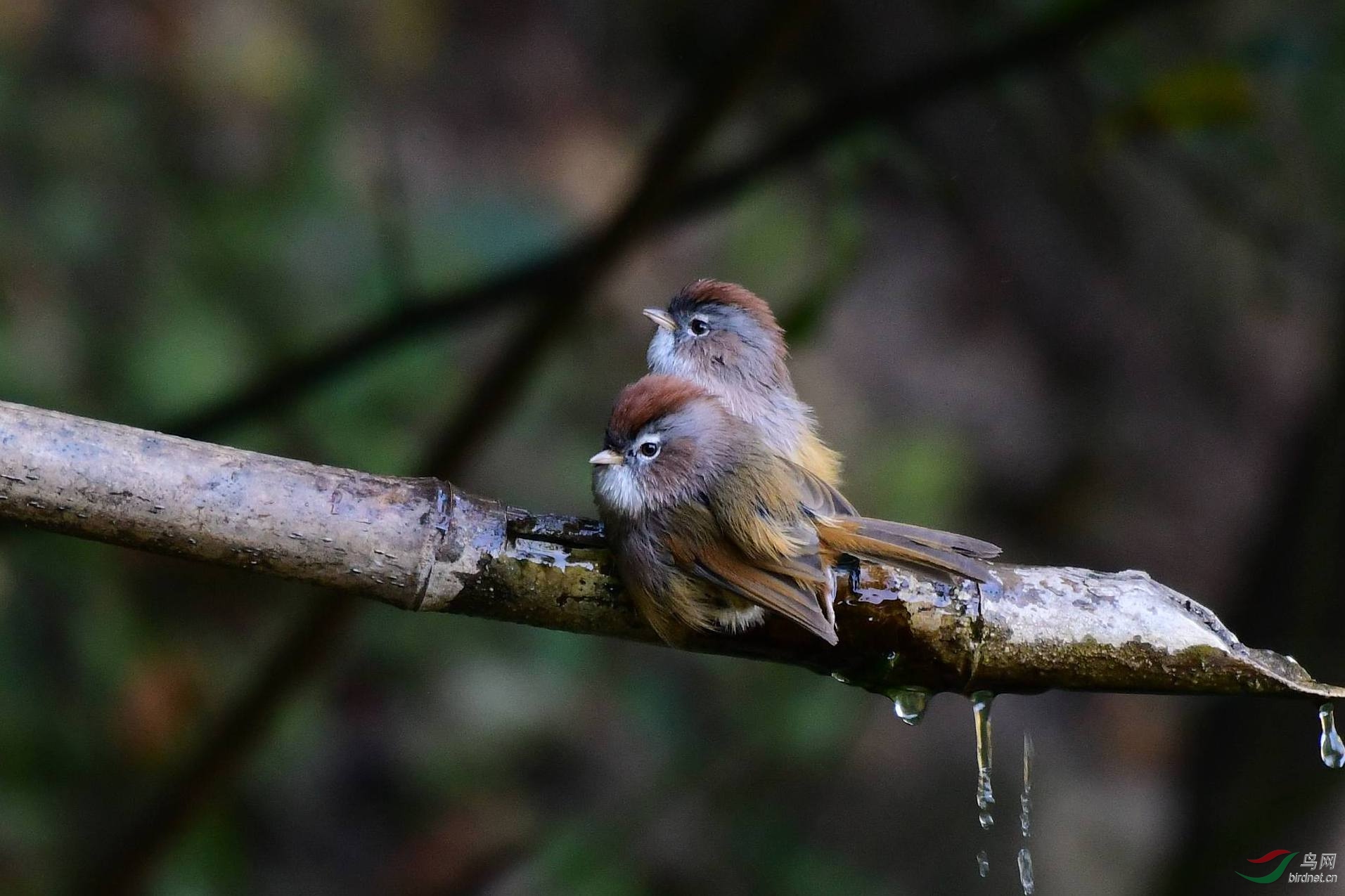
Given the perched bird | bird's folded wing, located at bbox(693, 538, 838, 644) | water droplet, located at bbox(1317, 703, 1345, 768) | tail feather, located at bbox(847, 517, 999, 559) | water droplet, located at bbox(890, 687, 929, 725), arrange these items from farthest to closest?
the perched bird < water droplet, located at bbox(1317, 703, 1345, 768) < water droplet, located at bbox(890, 687, 929, 725) < tail feather, located at bbox(847, 517, 999, 559) < bird's folded wing, located at bbox(693, 538, 838, 644)

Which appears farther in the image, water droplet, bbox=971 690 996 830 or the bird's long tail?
water droplet, bbox=971 690 996 830

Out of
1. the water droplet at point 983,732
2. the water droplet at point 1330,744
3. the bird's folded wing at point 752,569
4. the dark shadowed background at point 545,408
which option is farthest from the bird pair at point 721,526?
the dark shadowed background at point 545,408

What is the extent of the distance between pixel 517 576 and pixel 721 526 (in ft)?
1.47

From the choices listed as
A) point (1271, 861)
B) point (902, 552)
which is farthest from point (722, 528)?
point (1271, 861)

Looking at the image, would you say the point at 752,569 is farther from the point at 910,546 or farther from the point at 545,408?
the point at 545,408

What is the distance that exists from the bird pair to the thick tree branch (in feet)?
0.26

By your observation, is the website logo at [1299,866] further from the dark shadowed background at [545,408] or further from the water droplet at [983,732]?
the water droplet at [983,732]

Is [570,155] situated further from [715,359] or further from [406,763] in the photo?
[715,359]

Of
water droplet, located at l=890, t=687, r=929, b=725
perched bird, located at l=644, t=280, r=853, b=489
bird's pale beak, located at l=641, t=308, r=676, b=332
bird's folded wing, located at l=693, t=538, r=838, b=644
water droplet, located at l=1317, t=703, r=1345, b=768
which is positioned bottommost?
water droplet, located at l=1317, t=703, r=1345, b=768

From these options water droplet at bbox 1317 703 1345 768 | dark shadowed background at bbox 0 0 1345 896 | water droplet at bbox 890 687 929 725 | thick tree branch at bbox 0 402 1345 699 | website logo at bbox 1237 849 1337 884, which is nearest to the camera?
thick tree branch at bbox 0 402 1345 699

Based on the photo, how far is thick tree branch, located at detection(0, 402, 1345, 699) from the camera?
2316mm

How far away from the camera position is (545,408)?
242 inches

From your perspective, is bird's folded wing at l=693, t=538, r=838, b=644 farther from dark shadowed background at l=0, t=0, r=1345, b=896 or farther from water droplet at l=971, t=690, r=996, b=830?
dark shadowed background at l=0, t=0, r=1345, b=896

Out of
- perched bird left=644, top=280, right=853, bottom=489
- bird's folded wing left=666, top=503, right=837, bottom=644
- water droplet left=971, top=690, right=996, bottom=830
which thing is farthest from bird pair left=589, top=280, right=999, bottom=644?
water droplet left=971, top=690, right=996, bottom=830
